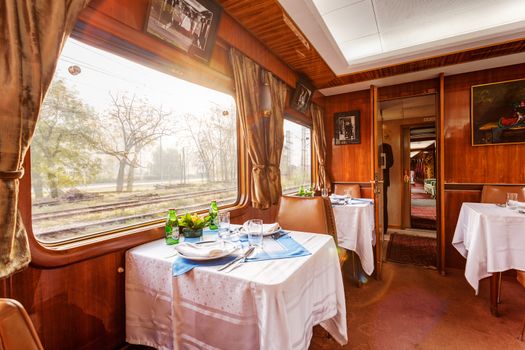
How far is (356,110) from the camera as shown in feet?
14.1

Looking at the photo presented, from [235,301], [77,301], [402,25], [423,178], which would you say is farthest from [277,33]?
[423,178]

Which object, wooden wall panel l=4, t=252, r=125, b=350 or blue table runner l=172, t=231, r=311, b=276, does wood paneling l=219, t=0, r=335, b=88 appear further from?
wooden wall panel l=4, t=252, r=125, b=350

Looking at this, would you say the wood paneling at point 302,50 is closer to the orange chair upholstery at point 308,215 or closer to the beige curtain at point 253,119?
the beige curtain at point 253,119

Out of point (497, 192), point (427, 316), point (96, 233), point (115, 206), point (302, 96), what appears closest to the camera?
point (96, 233)

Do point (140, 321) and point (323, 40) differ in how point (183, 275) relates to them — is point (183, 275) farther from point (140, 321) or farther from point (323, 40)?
point (323, 40)

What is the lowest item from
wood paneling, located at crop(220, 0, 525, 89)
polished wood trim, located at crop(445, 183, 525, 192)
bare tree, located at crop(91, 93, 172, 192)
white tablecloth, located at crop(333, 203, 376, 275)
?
white tablecloth, located at crop(333, 203, 376, 275)

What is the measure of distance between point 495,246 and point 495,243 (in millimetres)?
24

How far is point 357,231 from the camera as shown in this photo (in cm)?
269

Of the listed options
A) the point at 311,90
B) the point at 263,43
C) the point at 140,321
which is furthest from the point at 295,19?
the point at 140,321

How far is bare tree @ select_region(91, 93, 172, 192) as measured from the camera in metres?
1.60

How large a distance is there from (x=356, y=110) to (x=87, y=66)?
12.6 feet

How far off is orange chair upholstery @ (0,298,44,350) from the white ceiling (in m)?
2.32

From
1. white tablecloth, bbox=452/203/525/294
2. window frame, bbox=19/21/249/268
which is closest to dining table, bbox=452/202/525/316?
white tablecloth, bbox=452/203/525/294

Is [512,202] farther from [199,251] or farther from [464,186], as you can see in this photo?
[199,251]
